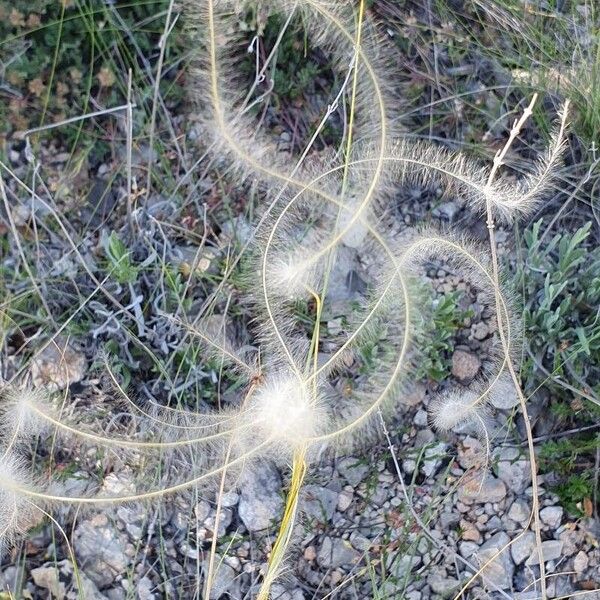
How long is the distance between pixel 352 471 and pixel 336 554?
19 centimetres

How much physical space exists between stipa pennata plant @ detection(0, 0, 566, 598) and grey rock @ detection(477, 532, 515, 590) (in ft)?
0.54

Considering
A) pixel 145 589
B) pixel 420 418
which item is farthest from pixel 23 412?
pixel 420 418

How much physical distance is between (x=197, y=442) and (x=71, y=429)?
27cm

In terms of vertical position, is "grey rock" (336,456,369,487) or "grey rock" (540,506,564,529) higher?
"grey rock" (336,456,369,487)

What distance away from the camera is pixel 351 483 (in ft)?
7.13

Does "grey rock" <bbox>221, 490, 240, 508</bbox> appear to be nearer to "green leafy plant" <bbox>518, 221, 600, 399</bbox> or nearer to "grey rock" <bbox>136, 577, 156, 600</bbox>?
"grey rock" <bbox>136, 577, 156, 600</bbox>

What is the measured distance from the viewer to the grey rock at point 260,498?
6.95ft

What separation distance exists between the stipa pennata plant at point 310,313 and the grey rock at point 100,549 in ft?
0.24

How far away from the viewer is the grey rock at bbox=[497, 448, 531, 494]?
84.5 inches

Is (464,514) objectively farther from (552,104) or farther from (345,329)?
(552,104)

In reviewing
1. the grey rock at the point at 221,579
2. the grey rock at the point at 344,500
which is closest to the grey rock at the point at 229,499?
the grey rock at the point at 221,579

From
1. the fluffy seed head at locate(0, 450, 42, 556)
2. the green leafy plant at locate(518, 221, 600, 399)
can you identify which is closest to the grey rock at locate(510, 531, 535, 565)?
the green leafy plant at locate(518, 221, 600, 399)

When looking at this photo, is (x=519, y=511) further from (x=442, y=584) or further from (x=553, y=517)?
(x=442, y=584)

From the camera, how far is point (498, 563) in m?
2.09
